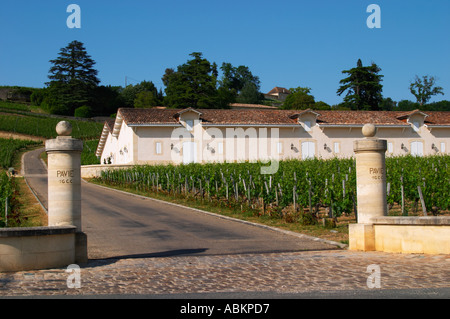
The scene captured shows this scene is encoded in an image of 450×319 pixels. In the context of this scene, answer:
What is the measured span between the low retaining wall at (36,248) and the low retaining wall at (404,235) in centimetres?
622

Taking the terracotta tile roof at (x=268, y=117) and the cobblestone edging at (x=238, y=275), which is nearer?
the cobblestone edging at (x=238, y=275)

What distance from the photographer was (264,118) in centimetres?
4534

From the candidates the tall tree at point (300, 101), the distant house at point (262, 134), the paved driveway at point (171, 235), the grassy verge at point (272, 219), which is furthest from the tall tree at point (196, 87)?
the paved driveway at point (171, 235)

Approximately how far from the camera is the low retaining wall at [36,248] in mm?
8812

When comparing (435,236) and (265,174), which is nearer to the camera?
(435,236)

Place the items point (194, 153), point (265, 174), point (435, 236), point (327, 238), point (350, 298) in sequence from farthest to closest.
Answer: point (194, 153) < point (265, 174) < point (327, 238) < point (435, 236) < point (350, 298)

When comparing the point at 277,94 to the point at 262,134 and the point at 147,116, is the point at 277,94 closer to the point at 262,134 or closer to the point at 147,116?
the point at 262,134

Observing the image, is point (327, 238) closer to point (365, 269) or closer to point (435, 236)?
point (435, 236)

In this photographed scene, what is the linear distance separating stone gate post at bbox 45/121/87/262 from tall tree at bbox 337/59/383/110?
69509mm

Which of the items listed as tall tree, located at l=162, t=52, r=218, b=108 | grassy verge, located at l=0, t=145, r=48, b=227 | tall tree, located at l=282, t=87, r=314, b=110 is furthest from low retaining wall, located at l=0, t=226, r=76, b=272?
tall tree, located at l=282, t=87, r=314, b=110

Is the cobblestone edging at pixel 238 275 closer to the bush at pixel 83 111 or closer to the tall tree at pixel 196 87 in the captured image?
the tall tree at pixel 196 87

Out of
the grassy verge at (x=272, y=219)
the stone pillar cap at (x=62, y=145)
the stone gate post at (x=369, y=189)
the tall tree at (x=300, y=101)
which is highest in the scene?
the tall tree at (x=300, y=101)
